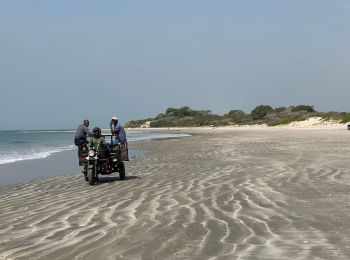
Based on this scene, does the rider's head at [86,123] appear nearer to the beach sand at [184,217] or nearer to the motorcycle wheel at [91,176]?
the beach sand at [184,217]

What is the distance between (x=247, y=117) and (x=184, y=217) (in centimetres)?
9133

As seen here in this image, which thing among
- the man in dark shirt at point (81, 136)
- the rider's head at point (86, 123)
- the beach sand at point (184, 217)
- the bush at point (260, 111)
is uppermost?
the bush at point (260, 111)

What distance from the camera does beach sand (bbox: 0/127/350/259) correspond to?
5.07m

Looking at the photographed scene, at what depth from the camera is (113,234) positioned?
5863 millimetres

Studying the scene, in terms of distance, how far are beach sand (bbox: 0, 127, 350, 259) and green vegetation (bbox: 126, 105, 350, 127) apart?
53.0 m

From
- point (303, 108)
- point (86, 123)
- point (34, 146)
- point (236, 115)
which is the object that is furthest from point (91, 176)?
point (236, 115)

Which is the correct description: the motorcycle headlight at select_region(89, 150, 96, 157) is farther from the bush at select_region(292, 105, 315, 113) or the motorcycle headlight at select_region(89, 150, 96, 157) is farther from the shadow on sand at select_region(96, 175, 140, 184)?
the bush at select_region(292, 105, 315, 113)

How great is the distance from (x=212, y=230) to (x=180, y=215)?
3.94ft

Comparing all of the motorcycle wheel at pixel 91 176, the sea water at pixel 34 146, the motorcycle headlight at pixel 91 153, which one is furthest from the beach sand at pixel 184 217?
the sea water at pixel 34 146

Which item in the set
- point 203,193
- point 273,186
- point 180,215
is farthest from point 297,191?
point 180,215

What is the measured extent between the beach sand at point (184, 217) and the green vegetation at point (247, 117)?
174 ft

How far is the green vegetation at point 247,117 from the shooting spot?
73.8 metres

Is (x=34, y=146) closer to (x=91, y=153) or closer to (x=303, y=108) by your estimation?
(x=91, y=153)

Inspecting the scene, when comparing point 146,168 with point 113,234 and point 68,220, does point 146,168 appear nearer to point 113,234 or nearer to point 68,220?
point 68,220
